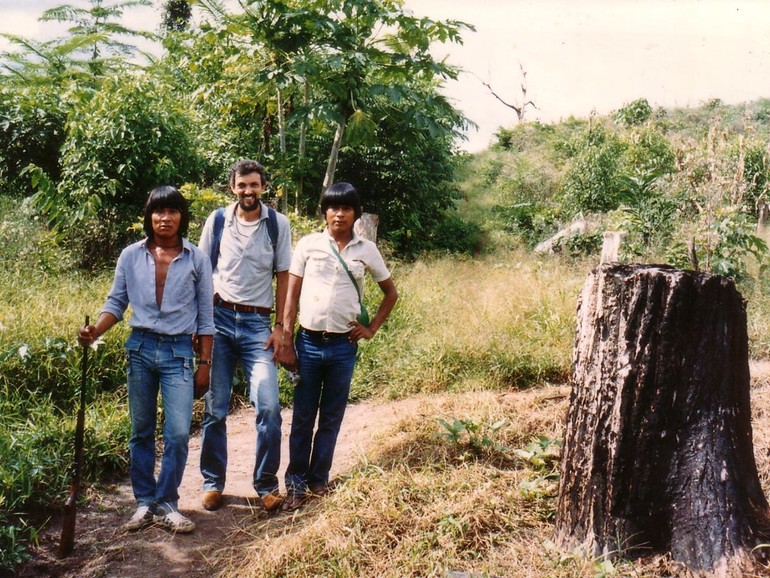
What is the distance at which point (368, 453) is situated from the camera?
399cm

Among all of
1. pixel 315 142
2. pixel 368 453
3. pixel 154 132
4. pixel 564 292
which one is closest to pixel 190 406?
pixel 368 453

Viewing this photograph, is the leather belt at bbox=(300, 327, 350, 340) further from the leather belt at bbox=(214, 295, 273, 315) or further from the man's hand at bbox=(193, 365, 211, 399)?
the man's hand at bbox=(193, 365, 211, 399)

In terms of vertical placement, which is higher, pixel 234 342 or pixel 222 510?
pixel 234 342

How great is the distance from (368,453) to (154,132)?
590 cm

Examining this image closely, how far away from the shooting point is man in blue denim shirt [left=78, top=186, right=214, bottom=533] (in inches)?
131

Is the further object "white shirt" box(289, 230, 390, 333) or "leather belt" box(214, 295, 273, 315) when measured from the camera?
"leather belt" box(214, 295, 273, 315)

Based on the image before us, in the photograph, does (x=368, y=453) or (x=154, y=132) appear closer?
(x=368, y=453)

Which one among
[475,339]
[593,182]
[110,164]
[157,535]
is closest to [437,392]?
[475,339]

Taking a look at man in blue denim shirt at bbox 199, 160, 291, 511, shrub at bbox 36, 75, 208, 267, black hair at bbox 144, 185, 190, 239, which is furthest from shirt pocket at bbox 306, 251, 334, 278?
shrub at bbox 36, 75, 208, 267

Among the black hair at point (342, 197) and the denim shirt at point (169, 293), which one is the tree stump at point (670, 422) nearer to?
the black hair at point (342, 197)

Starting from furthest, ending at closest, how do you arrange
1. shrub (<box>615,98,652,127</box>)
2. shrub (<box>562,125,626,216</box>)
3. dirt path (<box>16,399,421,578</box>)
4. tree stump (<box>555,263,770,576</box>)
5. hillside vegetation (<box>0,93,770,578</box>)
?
1. shrub (<box>615,98,652,127</box>)
2. shrub (<box>562,125,626,216</box>)
3. dirt path (<box>16,399,421,578</box>)
4. hillside vegetation (<box>0,93,770,578</box>)
5. tree stump (<box>555,263,770,576</box>)

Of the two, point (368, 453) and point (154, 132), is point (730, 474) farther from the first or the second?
point (154, 132)

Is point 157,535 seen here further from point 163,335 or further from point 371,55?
point 371,55

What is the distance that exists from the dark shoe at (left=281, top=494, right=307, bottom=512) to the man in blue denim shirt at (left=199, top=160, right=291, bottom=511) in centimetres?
6
